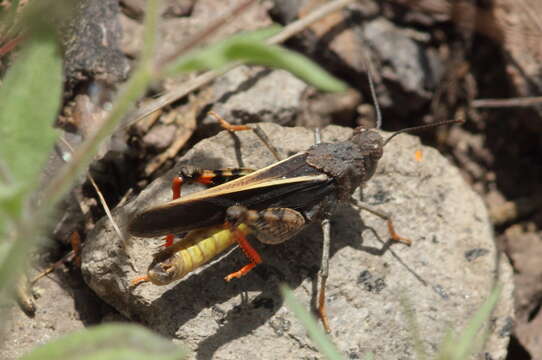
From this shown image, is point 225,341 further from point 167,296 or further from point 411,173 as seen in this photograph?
point 411,173

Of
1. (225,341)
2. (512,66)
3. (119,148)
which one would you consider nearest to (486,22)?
(512,66)

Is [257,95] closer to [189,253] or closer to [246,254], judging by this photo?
[246,254]

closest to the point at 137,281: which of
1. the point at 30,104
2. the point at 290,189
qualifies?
the point at 290,189

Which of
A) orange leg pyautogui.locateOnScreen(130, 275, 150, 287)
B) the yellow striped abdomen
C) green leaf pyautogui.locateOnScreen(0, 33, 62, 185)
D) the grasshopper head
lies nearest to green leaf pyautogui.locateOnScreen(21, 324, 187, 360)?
green leaf pyautogui.locateOnScreen(0, 33, 62, 185)

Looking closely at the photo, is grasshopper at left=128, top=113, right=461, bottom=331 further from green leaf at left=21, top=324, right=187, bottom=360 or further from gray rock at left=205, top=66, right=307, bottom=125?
green leaf at left=21, top=324, right=187, bottom=360

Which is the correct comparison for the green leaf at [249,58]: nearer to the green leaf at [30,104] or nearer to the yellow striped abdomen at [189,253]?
the green leaf at [30,104]
